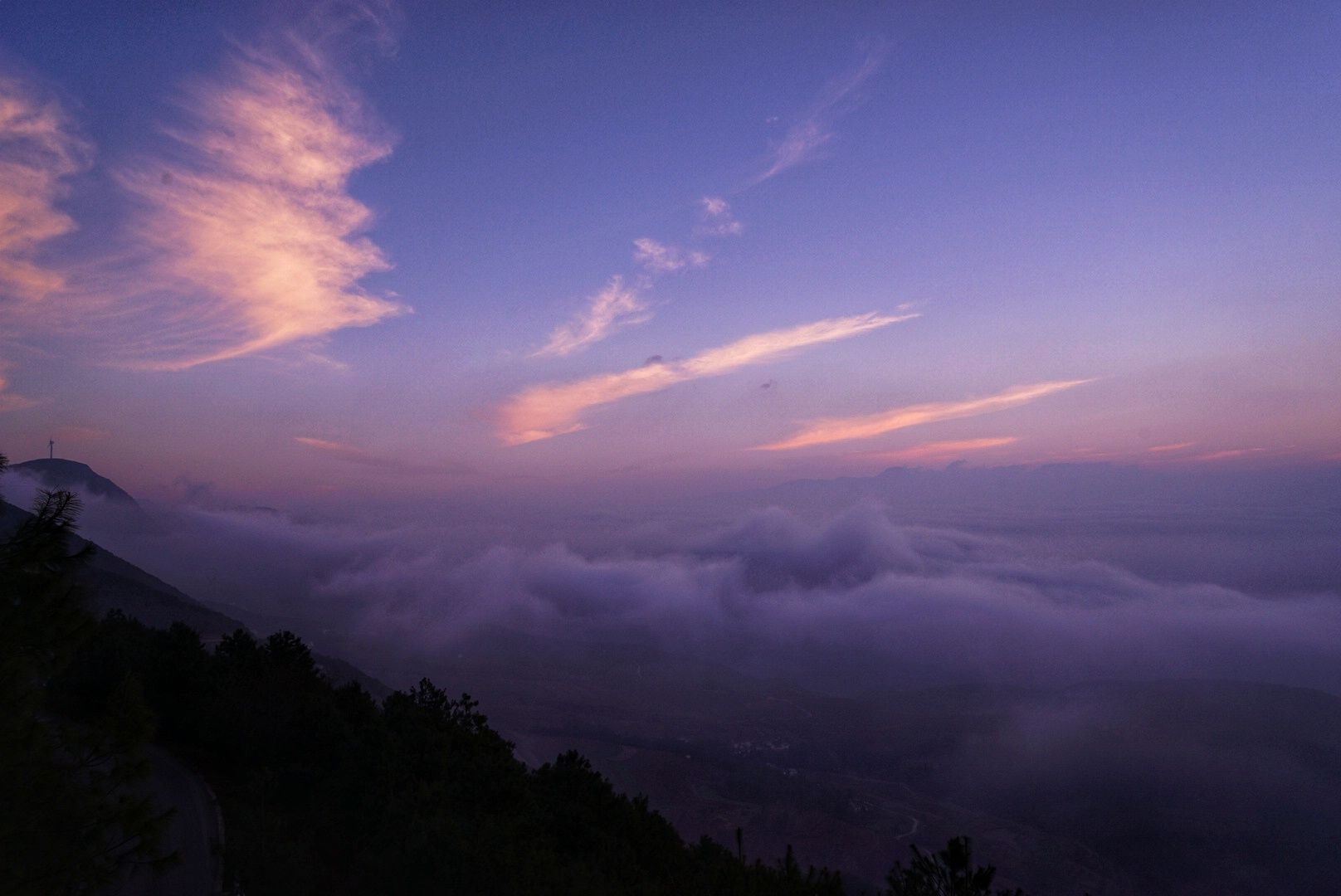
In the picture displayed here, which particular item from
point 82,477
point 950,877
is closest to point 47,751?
point 950,877

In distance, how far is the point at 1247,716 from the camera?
282 feet

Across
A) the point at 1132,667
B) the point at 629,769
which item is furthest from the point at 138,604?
the point at 1132,667

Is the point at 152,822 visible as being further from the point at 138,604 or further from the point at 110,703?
the point at 138,604

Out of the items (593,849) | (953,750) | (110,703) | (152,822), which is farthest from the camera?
(953,750)

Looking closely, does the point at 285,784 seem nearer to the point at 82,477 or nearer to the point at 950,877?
the point at 950,877

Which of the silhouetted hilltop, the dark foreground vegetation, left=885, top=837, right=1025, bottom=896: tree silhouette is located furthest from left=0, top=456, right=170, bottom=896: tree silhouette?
the silhouetted hilltop

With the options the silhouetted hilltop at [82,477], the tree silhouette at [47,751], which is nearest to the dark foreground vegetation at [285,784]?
the tree silhouette at [47,751]

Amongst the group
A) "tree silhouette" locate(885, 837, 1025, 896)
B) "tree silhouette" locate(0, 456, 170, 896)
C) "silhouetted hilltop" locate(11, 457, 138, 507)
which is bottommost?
"tree silhouette" locate(885, 837, 1025, 896)

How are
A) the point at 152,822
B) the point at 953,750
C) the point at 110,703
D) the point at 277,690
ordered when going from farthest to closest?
1. the point at 953,750
2. the point at 277,690
3. the point at 110,703
4. the point at 152,822

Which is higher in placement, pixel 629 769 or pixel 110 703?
pixel 110 703

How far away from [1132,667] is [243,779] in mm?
142396

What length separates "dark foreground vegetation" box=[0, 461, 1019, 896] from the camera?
795cm

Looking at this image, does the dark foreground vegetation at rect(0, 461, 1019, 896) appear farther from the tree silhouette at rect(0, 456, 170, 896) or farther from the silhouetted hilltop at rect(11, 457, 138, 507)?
the silhouetted hilltop at rect(11, 457, 138, 507)

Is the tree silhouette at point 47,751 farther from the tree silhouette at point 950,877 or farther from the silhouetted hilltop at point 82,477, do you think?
the silhouetted hilltop at point 82,477
